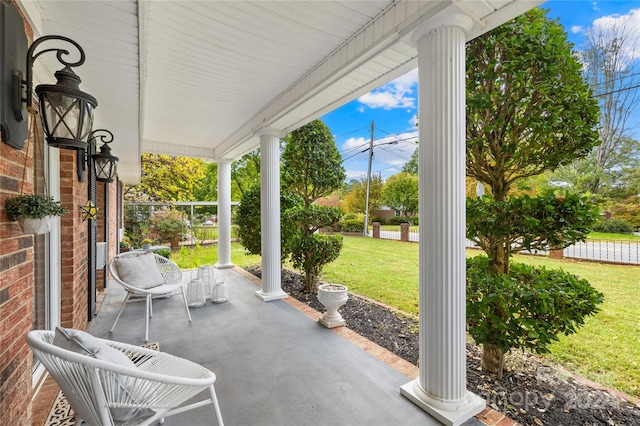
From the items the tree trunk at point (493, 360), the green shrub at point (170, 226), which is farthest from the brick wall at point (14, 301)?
the green shrub at point (170, 226)

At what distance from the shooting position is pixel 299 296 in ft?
16.9

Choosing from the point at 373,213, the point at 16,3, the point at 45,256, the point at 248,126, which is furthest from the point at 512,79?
the point at 373,213

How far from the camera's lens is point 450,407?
6.48 ft

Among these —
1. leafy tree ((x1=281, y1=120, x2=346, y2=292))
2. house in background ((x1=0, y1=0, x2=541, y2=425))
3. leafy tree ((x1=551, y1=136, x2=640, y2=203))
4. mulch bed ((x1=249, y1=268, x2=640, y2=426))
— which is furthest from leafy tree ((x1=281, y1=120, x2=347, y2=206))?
leafy tree ((x1=551, y1=136, x2=640, y2=203))

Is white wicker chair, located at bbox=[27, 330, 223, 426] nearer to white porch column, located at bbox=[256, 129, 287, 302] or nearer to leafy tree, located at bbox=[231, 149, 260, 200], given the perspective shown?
white porch column, located at bbox=[256, 129, 287, 302]

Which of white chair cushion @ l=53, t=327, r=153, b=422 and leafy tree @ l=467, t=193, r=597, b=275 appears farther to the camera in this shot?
leafy tree @ l=467, t=193, r=597, b=275

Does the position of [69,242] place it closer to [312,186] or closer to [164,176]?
[312,186]

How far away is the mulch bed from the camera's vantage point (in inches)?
80.6

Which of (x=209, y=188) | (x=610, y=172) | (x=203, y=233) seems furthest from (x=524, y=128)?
(x=209, y=188)

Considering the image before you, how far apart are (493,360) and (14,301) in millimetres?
3344

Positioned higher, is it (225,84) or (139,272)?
(225,84)

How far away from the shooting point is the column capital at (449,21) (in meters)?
1.89

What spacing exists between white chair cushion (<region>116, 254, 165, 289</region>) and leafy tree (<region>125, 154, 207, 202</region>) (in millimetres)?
7767

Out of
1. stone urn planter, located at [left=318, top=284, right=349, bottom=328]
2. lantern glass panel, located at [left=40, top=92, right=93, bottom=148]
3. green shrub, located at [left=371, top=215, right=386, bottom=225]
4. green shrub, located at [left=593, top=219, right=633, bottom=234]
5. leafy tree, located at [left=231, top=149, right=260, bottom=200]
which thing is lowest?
stone urn planter, located at [left=318, top=284, right=349, bottom=328]
